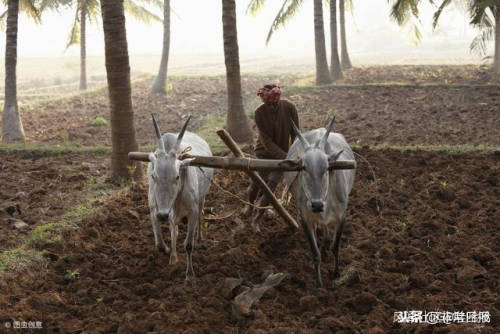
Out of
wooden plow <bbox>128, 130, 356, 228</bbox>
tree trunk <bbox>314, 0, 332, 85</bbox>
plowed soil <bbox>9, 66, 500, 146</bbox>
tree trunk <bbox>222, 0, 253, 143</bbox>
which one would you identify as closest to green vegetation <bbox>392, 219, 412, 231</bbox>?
wooden plow <bbox>128, 130, 356, 228</bbox>

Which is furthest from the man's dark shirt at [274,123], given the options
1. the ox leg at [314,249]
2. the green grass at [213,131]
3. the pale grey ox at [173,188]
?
the green grass at [213,131]

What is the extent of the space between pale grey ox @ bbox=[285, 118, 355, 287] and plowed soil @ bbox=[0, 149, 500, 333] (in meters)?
0.45

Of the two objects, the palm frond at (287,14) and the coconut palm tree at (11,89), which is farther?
the palm frond at (287,14)

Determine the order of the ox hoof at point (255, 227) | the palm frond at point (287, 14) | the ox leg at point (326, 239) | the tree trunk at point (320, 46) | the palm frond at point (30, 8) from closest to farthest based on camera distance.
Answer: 1. the ox leg at point (326, 239)
2. the ox hoof at point (255, 227)
3. the palm frond at point (30, 8)
4. the palm frond at point (287, 14)
5. the tree trunk at point (320, 46)

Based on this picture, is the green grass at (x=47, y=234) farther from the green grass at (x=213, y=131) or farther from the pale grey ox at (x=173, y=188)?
the green grass at (x=213, y=131)

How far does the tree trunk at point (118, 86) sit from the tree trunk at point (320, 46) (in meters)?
11.6

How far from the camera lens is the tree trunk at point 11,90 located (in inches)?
566

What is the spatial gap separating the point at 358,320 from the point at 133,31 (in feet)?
538

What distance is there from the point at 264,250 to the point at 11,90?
10548 mm

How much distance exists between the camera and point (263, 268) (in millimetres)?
6195

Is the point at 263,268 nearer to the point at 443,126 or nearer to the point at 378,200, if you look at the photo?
the point at 378,200

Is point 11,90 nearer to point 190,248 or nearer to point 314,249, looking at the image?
point 190,248

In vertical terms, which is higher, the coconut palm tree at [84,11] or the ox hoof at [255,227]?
the coconut palm tree at [84,11]

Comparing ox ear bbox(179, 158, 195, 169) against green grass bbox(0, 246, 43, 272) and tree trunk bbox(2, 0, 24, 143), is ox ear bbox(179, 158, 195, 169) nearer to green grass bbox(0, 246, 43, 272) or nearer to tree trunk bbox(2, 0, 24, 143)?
green grass bbox(0, 246, 43, 272)
